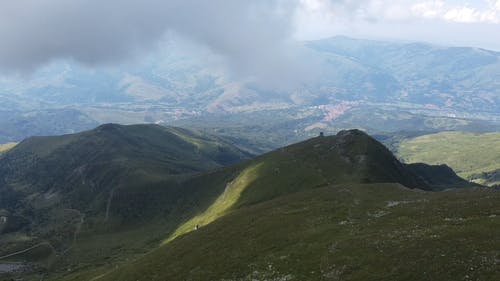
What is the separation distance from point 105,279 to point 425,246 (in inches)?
2920

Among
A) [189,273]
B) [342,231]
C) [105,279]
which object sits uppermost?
[342,231]

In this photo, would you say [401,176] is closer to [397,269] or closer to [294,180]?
[294,180]

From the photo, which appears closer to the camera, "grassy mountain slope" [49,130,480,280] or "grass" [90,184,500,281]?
"grass" [90,184,500,281]

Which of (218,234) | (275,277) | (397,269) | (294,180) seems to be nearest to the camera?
(397,269)

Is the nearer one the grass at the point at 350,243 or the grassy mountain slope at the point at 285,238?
the grass at the point at 350,243

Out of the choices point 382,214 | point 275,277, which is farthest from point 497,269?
point 382,214

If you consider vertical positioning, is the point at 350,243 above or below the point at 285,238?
above

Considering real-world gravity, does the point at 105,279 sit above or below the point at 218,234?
below

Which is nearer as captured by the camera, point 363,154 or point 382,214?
point 382,214

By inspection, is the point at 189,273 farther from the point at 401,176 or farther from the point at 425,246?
the point at 401,176

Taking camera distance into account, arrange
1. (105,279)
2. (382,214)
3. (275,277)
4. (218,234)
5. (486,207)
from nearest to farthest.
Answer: (275,277)
(486,207)
(382,214)
(218,234)
(105,279)

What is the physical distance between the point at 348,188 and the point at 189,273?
58.8m

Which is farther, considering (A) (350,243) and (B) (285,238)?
(B) (285,238)

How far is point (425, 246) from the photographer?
52.9 metres
